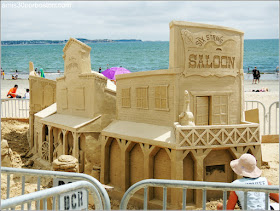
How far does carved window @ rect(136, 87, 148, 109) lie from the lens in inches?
426

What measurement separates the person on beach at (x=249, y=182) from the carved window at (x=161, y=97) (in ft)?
16.7

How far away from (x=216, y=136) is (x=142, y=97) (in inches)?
110

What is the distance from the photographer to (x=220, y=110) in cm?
1030

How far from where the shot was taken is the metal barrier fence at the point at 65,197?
319 cm

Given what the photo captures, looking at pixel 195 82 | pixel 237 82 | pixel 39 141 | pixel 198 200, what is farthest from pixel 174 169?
pixel 39 141

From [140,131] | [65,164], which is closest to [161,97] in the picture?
[140,131]

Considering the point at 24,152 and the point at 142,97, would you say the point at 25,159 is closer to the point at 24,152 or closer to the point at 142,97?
the point at 24,152

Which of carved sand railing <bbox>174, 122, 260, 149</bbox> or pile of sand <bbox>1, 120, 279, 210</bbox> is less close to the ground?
carved sand railing <bbox>174, 122, 260, 149</bbox>

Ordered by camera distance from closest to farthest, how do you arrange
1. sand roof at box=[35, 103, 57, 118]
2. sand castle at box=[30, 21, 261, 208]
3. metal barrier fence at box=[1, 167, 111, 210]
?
metal barrier fence at box=[1, 167, 111, 210], sand castle at box=[30, 21, 261, 208], sand roof at box=[35, 103, 57, 118]

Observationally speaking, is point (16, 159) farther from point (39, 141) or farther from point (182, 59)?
point (182, 59)

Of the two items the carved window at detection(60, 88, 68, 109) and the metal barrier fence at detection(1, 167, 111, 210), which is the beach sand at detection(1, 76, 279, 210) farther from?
the metal barrier fence at detection(1, 167, 111, 210)

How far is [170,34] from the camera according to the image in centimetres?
982

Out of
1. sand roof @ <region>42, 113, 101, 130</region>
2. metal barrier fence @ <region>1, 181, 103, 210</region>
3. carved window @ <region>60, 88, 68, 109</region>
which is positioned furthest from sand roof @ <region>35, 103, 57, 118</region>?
metal barrier fence @ <region>1, 181, 103, 210</region>

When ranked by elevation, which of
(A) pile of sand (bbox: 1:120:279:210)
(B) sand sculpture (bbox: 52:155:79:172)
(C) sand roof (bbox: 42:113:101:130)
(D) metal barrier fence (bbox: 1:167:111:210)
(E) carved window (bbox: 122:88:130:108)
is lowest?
(A) pile of sand (bbox: 1:120:279:210)
